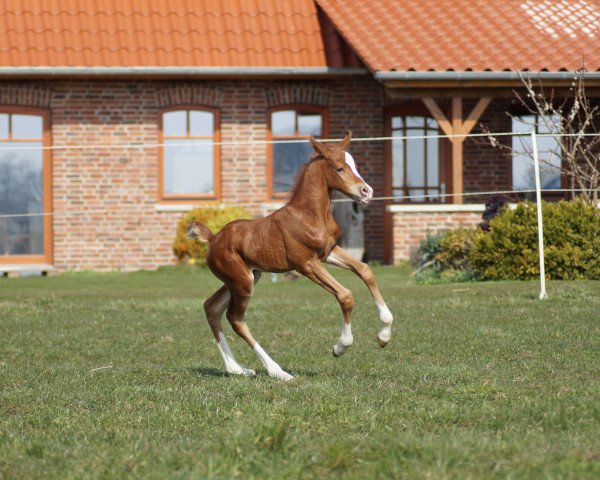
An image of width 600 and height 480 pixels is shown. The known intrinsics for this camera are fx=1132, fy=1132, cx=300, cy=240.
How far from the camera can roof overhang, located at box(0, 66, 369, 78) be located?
19141 millimetres

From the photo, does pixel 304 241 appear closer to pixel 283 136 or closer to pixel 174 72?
pixel 174 72

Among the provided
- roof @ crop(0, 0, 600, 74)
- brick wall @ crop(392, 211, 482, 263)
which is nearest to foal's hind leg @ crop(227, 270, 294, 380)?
brick wall @ crop(392, 211, 482, 263)

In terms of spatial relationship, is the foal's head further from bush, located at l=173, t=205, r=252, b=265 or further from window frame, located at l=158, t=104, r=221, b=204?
window frame, located at l=158, t=104, r=221, b=204

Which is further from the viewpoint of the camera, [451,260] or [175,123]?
[175,123]

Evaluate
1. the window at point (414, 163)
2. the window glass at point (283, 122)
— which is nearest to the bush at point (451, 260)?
the window at point (414, 163)

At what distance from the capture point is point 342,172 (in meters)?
6.96

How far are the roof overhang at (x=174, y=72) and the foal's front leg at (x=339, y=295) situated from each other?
1291 centimetres

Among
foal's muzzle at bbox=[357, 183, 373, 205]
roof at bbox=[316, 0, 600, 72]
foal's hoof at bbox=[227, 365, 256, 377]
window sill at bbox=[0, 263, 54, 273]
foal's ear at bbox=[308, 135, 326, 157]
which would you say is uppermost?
roof at bbox=[316, 0, 600, 72]

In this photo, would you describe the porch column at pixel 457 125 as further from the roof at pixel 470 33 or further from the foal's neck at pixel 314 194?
the foal's neck at pixel 314 194

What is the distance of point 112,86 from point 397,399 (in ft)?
49.0

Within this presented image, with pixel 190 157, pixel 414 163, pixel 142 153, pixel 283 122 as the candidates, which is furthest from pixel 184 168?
pixel 414 163

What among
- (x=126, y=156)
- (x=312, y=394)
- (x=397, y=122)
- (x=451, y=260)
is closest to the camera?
(x=312, y=394)

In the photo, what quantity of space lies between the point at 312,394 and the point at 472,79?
490 inches

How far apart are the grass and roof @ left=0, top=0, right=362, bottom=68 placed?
8072 millimetres
